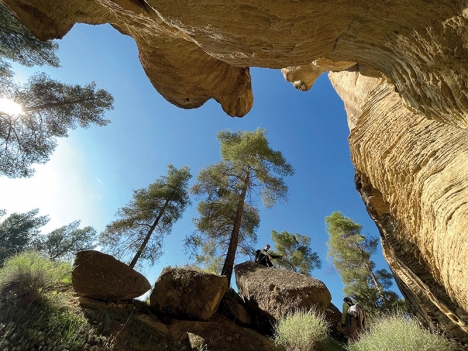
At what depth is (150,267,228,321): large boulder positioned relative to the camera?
7.10 meters

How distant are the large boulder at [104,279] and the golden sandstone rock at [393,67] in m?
6.39

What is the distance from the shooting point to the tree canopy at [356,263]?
15.2 meters

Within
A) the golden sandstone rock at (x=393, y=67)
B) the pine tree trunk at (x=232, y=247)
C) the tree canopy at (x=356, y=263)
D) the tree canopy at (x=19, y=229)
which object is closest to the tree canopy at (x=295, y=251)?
the tree canopy at (x=356, y=263)

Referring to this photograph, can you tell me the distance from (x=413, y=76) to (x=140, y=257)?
13682mm

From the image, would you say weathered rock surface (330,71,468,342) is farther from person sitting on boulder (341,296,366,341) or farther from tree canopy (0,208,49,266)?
tree canopy (0,208,49,266)

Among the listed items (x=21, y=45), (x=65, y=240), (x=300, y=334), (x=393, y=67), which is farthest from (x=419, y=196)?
(x=65, y=240)

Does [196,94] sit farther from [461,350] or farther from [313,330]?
[461,350]

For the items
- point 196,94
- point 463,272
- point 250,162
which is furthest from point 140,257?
point 463,272

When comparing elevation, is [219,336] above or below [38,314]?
above

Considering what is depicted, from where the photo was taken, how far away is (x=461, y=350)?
14.3ft

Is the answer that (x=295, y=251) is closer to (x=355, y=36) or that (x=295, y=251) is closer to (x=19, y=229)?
(x=355, y=36)

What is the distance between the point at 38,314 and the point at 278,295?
263 inches

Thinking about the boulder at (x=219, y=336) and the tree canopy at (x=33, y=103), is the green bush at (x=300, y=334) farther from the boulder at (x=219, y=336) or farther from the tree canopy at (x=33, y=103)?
the tree canopy at (x=33, y=103)

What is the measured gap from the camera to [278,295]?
26.3 ft
